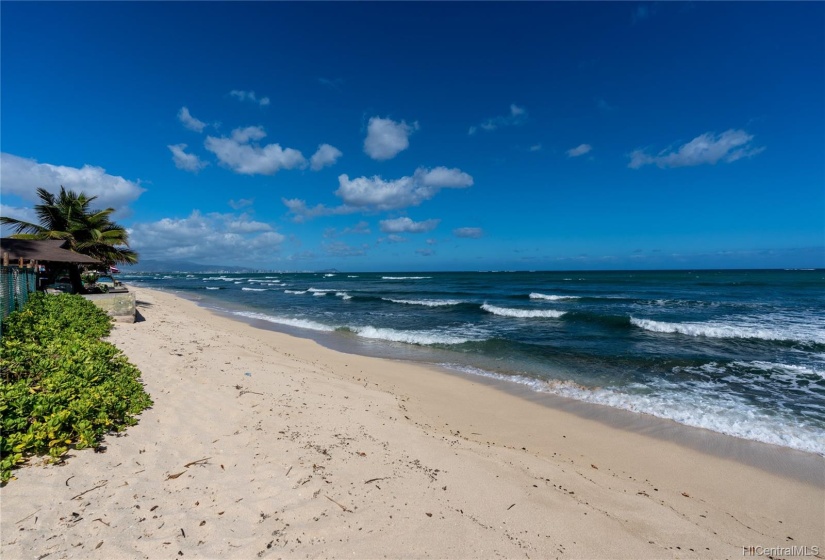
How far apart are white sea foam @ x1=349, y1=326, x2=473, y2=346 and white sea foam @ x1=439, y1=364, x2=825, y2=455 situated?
4567 mm

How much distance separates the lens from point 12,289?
8961 mm

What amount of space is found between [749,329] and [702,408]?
38.6 feet

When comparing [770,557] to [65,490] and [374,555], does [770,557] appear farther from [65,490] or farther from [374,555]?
[65,490]

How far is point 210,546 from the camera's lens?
9.20 feet

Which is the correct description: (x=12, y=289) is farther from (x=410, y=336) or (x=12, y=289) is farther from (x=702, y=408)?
(x=702, y=408)

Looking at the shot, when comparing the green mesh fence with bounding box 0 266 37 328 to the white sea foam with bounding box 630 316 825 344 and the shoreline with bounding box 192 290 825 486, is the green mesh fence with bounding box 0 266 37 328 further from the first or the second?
the white sea foam with bounding box 630 316 825 344

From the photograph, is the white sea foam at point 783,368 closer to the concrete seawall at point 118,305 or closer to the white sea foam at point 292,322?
the white sea foam at point 292,322

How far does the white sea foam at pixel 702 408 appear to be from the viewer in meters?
6.36

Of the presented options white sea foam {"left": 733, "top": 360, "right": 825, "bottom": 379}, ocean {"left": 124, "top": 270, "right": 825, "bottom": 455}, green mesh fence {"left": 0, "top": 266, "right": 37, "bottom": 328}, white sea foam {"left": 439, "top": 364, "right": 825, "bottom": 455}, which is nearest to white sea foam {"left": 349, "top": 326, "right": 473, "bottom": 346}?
ocean {"left": 124, "top": 270, "right": 825, "bottom": 455}

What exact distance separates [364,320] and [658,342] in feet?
47.0

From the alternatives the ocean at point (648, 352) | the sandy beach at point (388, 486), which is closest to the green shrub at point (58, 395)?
the sandy beach at point (388, 486)

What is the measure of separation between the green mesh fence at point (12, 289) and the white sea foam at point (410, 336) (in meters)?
10.7

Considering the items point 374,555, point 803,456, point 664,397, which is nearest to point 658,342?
point 664,397

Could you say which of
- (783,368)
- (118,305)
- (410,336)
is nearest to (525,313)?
(410,336)
